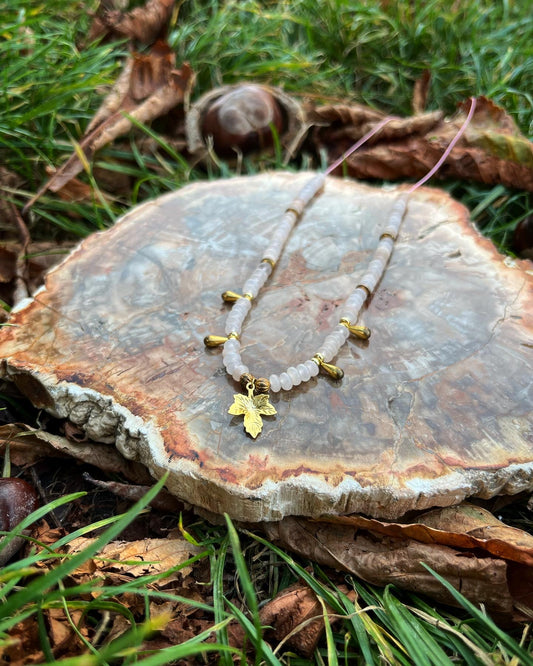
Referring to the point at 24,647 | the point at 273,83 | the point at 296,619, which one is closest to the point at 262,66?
the point at 273,83

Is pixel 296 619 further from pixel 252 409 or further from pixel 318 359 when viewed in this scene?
pixel 318 359

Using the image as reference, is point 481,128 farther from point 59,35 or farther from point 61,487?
point 61,487

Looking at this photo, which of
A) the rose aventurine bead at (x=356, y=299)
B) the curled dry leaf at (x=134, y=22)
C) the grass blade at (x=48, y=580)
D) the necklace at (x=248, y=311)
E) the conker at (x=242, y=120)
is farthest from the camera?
the curled dry leaf at (x=134, y=22)

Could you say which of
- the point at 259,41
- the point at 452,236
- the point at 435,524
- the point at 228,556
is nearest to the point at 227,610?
the point at 228,556

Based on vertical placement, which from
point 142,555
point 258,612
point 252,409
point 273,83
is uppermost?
point 273,83

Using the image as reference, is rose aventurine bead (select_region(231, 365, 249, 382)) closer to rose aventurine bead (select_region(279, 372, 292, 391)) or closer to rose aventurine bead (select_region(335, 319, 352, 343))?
rose aventurine bead (select_region(279, 372, 292, 391))

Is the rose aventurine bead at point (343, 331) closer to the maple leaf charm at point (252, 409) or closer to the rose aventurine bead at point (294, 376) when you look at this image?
the rose aventurine bead at point (294, 376)

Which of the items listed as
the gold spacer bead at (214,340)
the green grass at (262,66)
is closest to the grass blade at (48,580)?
the gold spacer bead at (214,340)
